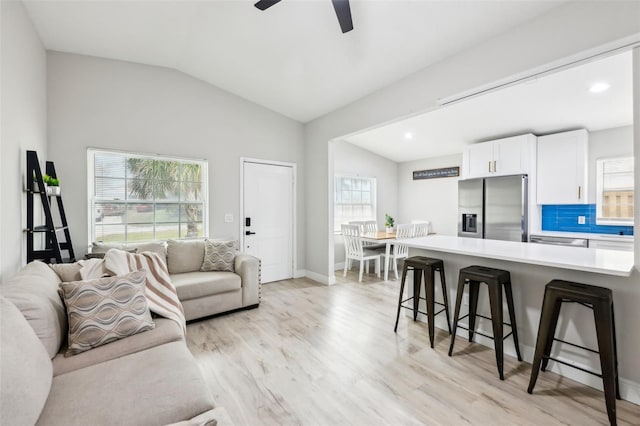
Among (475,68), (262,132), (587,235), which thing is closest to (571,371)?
(475,68)

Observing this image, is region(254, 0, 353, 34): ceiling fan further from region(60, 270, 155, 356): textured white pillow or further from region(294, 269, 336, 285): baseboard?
region(294, 269, 336, 285): baseboard

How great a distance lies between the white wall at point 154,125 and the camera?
3258mm

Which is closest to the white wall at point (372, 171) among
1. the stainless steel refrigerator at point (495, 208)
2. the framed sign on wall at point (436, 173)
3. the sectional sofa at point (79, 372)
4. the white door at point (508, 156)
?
the framed sign on wall at point (436, 173)

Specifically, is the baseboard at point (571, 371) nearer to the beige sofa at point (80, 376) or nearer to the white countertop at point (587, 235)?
the beige sofa at point (80, 376)

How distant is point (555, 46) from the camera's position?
2166 mm

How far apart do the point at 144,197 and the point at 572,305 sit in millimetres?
4538

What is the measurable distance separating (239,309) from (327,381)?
173cm

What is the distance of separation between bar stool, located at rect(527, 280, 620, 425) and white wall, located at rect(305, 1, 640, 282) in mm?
1662

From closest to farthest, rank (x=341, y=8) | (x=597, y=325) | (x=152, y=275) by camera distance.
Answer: (x=597, y=325) → (x=341, y=8) → (x=152, y=275)

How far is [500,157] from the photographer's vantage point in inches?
182

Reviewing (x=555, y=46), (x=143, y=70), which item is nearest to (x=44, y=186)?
(x=143, y=70)

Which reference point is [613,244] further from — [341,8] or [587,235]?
[341,8]

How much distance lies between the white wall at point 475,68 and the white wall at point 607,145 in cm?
290

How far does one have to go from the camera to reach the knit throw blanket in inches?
85.3
